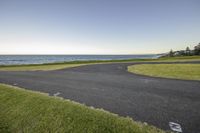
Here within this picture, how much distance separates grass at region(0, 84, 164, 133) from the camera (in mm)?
3600

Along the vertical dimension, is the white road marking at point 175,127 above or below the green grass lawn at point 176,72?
below

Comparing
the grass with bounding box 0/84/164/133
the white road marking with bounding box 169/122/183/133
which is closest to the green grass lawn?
the white road marking with bounding box 169/122/183/133

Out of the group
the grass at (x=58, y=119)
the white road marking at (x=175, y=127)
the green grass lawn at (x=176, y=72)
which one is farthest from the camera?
the green grass lawn at (x=176, y=72)

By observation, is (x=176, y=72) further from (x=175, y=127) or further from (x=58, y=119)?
(x=58, y=119)

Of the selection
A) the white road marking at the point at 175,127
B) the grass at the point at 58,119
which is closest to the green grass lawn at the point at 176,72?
the white road marking at the point at 175,127

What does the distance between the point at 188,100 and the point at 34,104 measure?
6151mm

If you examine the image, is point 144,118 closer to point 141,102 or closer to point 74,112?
point 141,102

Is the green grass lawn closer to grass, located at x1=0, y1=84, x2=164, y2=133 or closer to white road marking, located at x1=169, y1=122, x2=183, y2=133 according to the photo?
white road marking, located at x1=169, y1=122, x2=183, y2=133

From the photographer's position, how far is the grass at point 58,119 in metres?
3.60

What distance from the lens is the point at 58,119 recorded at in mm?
4191

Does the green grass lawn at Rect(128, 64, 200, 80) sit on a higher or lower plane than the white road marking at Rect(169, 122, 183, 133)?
higher

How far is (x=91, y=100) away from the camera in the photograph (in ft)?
18.8

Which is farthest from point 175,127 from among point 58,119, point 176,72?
point 176,72

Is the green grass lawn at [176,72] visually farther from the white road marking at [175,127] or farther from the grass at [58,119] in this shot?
the grass at [58,119]
